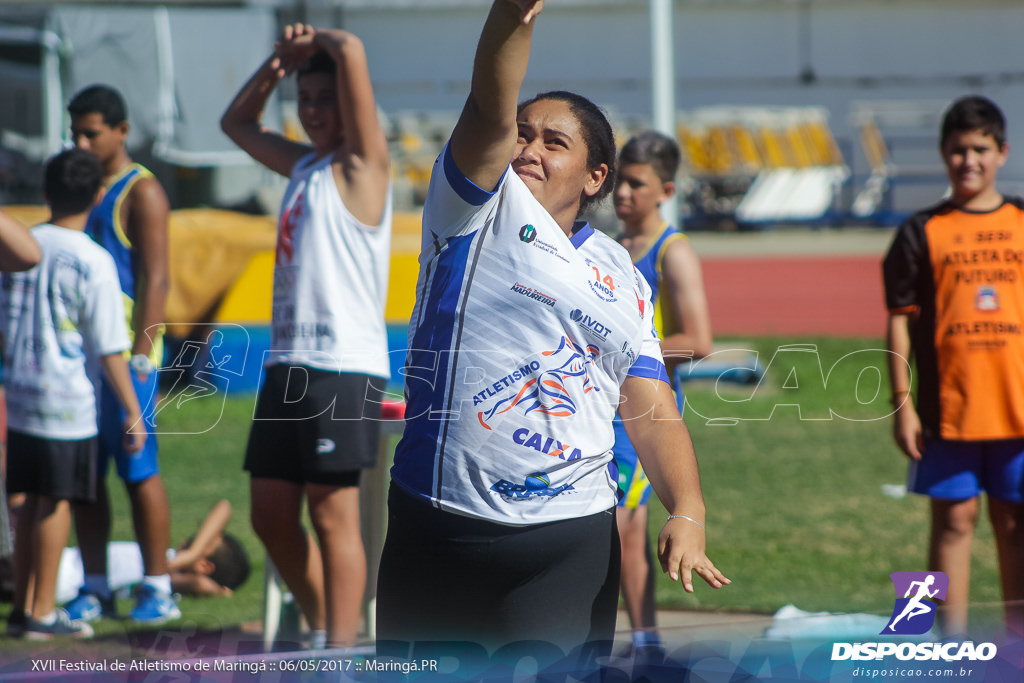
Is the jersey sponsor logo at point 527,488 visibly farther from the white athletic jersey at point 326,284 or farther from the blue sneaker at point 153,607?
the blue sneaker at point 153,607

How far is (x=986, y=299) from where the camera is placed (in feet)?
13.3

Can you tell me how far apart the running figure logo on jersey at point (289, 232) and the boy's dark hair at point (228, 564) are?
5.84ft

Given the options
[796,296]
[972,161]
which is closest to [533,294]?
[972,161]

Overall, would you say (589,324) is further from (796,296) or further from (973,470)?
(796,296)

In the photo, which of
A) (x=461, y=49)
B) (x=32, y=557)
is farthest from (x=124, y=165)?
(x=461, y=49)

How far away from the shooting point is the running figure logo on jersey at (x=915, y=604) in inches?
100

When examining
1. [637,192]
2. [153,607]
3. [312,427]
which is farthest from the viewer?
[153,607]

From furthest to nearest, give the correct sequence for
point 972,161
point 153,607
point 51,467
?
1. point 153,607
2. point 51,467
3. point 972,161

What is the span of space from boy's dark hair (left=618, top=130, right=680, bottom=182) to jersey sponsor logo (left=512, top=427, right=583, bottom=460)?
224cm

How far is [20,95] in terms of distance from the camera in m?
18.7

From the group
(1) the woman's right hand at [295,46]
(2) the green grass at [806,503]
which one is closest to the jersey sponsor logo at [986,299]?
(2) the green grass at [806,503]

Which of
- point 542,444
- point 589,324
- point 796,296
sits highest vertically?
point 589,324

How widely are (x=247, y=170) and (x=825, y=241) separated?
459 inches

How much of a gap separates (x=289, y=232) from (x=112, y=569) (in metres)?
2.01
